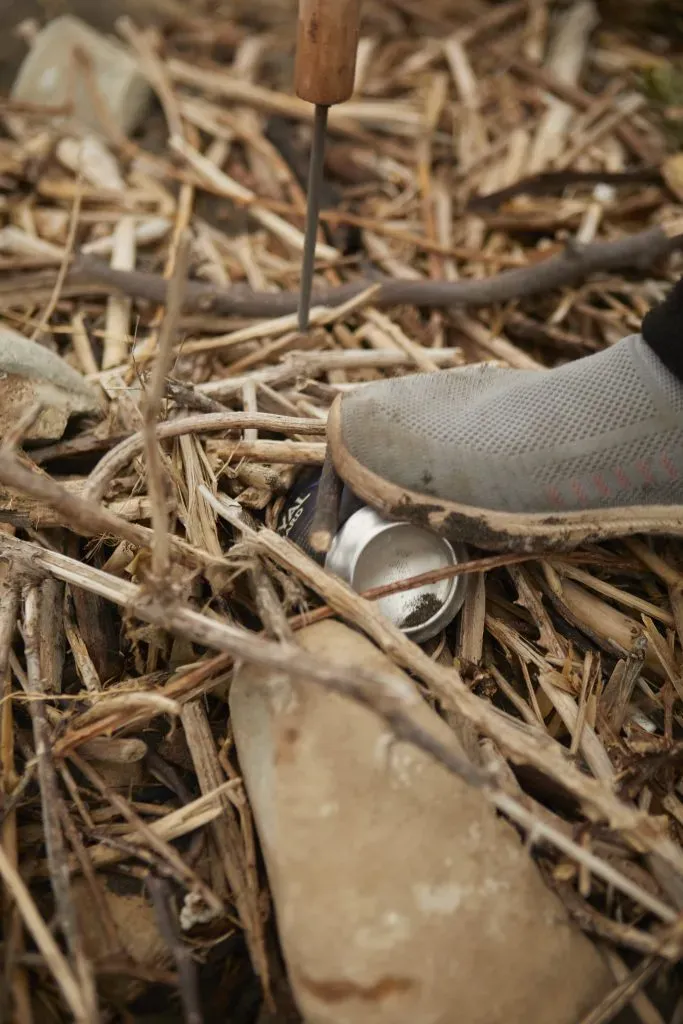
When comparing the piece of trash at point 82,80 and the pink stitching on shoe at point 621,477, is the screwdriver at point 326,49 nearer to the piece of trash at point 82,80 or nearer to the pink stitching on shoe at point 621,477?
the pink stitching on shoe at point 621,477

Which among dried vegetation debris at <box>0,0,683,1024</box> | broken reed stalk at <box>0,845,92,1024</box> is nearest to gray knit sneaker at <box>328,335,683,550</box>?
dried vegetation debris at <box>0,0,683,1024</box>

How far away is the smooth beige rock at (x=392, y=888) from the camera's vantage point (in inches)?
37.9

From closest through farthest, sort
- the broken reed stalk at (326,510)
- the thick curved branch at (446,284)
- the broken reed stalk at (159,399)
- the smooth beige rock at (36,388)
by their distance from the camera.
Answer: the broken reed stalk at (159,399) → the broken reed stalk at (326,510) → the smooth beige rock at (36,388) → the thick curved branch at (446,284)

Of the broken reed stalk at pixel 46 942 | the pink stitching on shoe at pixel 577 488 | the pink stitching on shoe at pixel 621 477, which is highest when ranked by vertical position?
the pink stitching on shoe at pixel 621 477

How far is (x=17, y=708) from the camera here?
1.31 m

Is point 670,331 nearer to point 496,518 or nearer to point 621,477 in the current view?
point 621,477

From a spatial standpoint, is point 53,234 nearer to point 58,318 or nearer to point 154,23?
point 58,318

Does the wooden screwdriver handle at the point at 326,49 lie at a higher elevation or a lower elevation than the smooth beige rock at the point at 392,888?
higher

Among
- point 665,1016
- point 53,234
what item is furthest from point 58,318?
point 665,1016

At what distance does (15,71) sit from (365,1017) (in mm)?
2944

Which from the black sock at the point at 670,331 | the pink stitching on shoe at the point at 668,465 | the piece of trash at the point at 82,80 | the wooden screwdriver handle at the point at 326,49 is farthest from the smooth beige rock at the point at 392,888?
the piece of trash at the point at 82,80

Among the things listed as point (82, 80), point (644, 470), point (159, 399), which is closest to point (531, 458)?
point (644, 470)

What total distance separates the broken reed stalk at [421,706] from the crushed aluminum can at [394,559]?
0.09m

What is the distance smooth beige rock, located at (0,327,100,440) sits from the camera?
4.79ft
